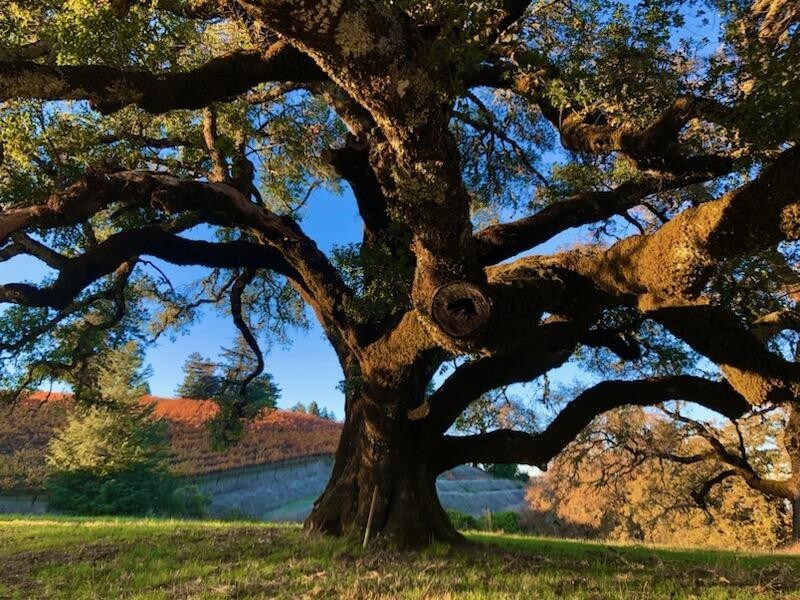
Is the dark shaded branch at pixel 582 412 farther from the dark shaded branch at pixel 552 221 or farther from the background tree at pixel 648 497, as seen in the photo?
the background tree at pixel 648 497

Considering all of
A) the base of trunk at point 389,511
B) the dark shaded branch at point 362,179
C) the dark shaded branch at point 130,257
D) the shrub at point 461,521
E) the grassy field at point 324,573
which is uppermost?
the dark shaded branch at point 362,179

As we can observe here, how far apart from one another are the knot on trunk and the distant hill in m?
20.6

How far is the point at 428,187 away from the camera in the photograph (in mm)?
4387

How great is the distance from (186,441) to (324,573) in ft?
112

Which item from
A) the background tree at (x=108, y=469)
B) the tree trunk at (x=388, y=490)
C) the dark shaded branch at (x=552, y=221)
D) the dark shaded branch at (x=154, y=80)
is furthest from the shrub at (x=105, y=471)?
the dark shaded branch at (x=154, y=80)

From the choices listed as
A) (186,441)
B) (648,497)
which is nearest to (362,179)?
(648,497)

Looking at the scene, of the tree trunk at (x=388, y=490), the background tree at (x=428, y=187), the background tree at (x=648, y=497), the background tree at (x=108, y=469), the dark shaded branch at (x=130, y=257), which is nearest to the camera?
the background tree at (x=428, y=187)

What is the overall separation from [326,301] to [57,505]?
877 inches

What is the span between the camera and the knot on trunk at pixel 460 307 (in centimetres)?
514

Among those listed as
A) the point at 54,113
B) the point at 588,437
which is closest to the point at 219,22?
the point at 54,113

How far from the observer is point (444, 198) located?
452 cm

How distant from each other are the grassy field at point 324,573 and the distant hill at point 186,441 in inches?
680

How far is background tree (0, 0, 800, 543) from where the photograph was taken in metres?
4.35

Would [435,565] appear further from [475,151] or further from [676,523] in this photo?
[676,523]
